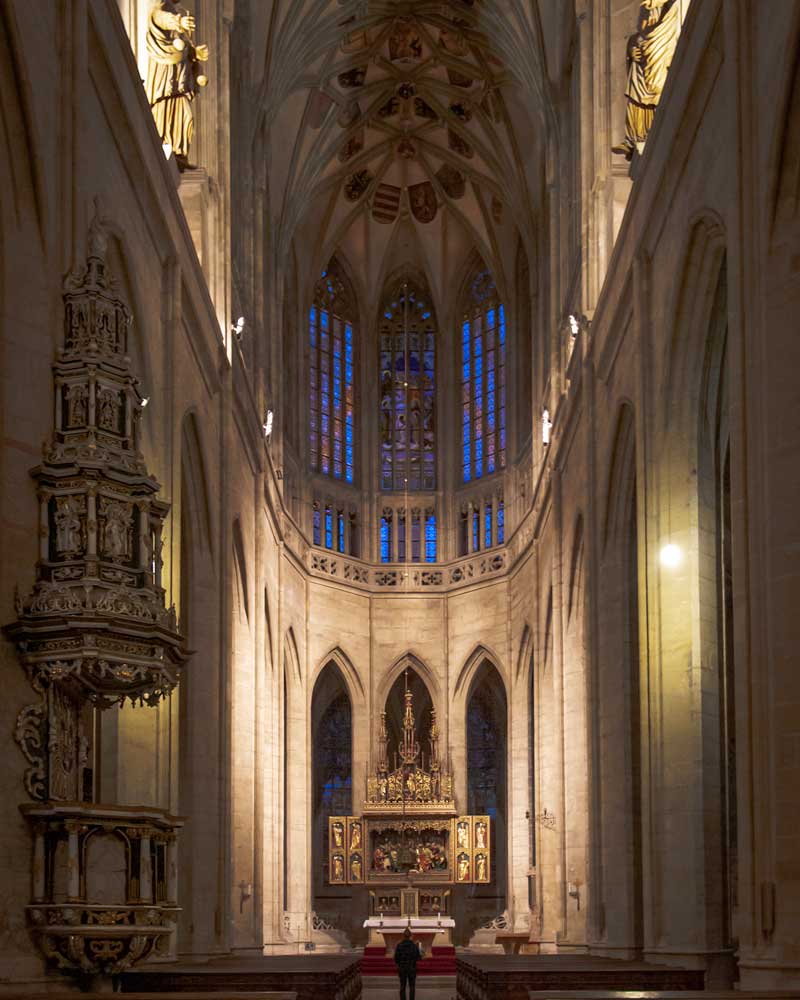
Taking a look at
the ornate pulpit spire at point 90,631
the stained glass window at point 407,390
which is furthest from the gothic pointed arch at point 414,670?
the ornate pulpit spire at point 90,631

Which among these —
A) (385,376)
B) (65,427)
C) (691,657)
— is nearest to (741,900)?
(691,657)

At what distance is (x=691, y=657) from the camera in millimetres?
16141

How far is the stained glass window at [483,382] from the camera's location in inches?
1459

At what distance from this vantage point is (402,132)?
3600 centimetres

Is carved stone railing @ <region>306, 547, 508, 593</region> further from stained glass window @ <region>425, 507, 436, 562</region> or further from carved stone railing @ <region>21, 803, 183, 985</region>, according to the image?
carved stone railing @ <region>21, 803, 183, 985</region>

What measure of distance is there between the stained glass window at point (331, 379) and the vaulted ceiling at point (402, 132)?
0.93 metres

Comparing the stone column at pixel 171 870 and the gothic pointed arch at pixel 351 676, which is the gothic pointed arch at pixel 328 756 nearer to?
the gothic pointed arch at pixel 351 676

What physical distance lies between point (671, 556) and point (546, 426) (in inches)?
499

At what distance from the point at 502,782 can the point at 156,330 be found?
73.0 ft

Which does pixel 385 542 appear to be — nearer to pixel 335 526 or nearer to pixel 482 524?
pixel 335 526

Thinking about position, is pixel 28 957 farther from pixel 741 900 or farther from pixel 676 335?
pixel 676 335

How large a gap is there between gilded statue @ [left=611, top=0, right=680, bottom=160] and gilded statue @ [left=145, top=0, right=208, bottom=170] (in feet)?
15.8

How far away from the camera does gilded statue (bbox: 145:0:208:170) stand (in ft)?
55.8

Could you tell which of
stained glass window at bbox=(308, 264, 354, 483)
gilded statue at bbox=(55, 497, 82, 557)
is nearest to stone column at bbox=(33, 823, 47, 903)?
gilded statue at bbox=(55, 497, 82, 557)
